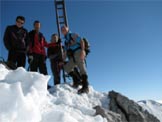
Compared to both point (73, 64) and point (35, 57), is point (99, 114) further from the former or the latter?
point (35, 57)

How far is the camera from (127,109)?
11.6 meters

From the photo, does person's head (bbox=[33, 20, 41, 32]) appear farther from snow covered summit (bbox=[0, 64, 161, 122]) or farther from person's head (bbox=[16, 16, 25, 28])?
snow covered summit (bbox=[0, 64, 161, 122])

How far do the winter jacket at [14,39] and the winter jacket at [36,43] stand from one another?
0.47m

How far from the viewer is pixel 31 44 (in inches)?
449

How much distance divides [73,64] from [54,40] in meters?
1.91

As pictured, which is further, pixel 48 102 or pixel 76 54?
pixel 76 54

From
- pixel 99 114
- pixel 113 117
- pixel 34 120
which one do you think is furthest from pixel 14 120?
pixel 113 117

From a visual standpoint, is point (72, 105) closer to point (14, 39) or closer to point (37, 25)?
point (14, 39)

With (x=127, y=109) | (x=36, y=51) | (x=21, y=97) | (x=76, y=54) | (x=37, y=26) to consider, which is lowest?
(x=21, y=97)

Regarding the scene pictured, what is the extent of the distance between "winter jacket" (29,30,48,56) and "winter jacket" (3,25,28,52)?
0.47 meters

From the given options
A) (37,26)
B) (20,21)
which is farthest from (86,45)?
(20,21)

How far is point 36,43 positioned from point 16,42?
0.93 meters

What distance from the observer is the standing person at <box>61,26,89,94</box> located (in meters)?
11.1

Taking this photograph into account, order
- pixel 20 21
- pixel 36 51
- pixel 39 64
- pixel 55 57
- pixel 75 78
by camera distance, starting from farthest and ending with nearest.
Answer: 1. pixel 55 57
2. pixel 75 78
3. pixel 39 64
4. pixel 36 51
5. pixel 20 21
